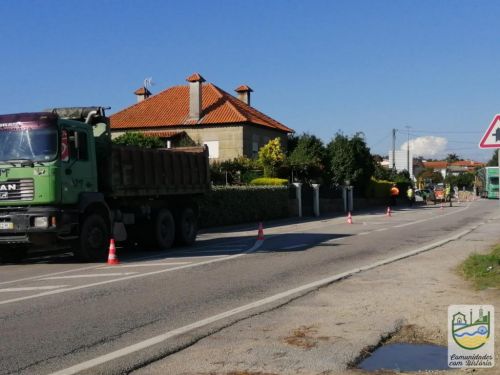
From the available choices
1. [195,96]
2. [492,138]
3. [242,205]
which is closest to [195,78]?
[195,96]

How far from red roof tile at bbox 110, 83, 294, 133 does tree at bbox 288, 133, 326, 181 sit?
3.72 metres

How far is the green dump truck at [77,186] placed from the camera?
13.7 meters

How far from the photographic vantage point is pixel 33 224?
13555 mm

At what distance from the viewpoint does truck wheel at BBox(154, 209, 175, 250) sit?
17.4 m

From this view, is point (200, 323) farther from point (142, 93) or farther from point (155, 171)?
point (142, 93)

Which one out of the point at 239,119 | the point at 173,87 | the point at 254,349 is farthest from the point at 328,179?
the point at 254,349

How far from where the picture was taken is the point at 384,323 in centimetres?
772

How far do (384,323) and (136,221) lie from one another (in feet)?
33.7

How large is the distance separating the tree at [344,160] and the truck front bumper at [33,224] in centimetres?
3991

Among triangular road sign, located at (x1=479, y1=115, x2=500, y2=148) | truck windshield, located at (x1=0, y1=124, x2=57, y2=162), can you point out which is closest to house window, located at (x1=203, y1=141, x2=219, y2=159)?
truck windshield, located at (x1=0, y1=124, x2=57, y2=162)

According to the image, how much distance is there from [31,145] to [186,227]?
6068mm

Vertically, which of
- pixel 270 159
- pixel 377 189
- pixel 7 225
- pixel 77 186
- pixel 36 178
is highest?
pixel 270 159

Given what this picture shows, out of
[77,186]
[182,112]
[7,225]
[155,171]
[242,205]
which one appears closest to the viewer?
[7,225]

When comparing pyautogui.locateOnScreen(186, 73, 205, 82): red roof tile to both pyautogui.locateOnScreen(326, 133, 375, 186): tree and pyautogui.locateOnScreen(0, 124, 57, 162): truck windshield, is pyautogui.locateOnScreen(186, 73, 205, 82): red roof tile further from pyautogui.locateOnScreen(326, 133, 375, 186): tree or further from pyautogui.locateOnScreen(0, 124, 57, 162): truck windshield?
pyautogui.locateOnScreen(0, 124, 57, 162): truck windshield
